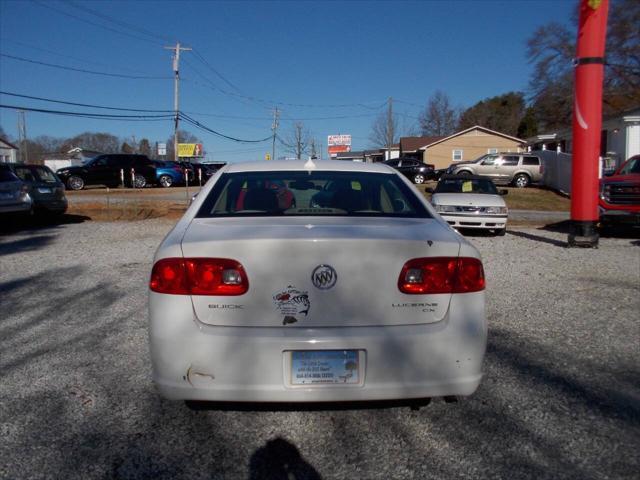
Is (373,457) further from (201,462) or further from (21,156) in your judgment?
(21,156)

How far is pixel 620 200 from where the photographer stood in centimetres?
1221

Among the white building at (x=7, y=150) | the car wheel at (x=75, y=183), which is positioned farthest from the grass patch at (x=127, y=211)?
the white building at (x=7, y=150)

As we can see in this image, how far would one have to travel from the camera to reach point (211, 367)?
2.89 m

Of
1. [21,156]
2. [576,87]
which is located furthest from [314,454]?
[21,156]

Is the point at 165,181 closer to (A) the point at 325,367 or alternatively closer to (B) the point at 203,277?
(B) the point at 203,277

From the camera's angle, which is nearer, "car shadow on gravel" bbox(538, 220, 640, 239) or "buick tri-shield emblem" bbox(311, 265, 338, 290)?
"buick tri-shield emblem" bbox(311, 265, 338, 290)

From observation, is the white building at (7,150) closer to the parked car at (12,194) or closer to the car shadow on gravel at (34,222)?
the car shadow on gravel at (34,222)

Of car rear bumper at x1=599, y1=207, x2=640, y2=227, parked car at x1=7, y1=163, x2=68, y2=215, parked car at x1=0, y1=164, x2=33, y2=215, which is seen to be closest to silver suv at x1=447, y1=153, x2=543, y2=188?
car rear bumper at x1=599, y1=207, x2=640, y2=227

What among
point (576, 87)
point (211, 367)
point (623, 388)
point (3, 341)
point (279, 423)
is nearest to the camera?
point (211, 367)

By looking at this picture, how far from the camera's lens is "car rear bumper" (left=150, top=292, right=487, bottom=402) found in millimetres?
2871

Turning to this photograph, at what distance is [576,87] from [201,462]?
1030cm

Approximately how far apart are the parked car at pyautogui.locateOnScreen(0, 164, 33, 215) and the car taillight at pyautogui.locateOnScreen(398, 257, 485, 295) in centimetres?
1224

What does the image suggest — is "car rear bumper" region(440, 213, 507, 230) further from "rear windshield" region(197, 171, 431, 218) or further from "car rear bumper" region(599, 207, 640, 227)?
"rear windshield" region(197, 171, 431, 218)

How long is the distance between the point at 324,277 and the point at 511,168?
1120 inches
